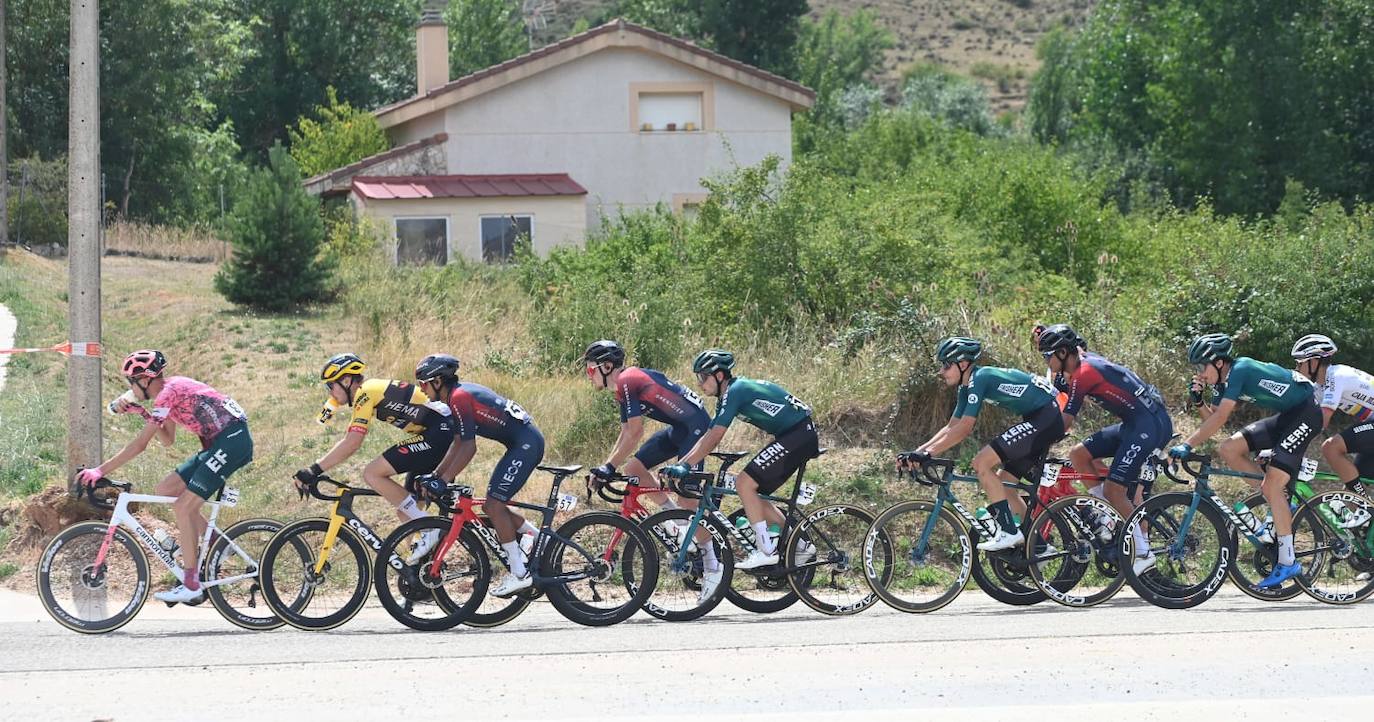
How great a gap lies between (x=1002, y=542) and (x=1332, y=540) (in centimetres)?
263

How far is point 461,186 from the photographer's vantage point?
109 ft

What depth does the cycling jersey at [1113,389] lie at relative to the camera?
37.8ft

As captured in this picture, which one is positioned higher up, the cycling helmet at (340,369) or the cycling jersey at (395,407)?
the cycling helmet at (340,369)

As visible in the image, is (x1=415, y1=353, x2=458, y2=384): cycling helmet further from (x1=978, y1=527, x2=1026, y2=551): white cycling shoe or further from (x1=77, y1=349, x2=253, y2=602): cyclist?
(x1=978, y1=527, x2=1026, y2=551): white cycling shoe

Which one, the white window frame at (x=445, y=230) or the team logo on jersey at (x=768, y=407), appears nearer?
the team logo on jersey at (x=768, y=407)

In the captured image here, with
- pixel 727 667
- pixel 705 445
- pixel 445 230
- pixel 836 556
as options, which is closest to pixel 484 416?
pixel 705 445

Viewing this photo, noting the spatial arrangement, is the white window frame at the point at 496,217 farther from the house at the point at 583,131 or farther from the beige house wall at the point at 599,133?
the beige house wall at the point at 599,133

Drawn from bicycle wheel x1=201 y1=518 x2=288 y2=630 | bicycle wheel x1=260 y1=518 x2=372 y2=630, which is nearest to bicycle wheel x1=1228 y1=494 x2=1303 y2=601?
bicycle wheel x1=260 y1=518 x2=372 y2=630

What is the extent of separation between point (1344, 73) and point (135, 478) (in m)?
33.9

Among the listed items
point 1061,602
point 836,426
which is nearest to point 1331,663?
point 1061,602

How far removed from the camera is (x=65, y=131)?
1662 inches

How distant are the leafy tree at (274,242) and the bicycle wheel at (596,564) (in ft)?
50.1

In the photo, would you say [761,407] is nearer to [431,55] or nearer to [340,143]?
[431,55]

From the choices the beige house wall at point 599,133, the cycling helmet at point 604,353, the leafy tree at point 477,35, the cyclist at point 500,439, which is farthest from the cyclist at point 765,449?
the leafy tree at point 477,35
